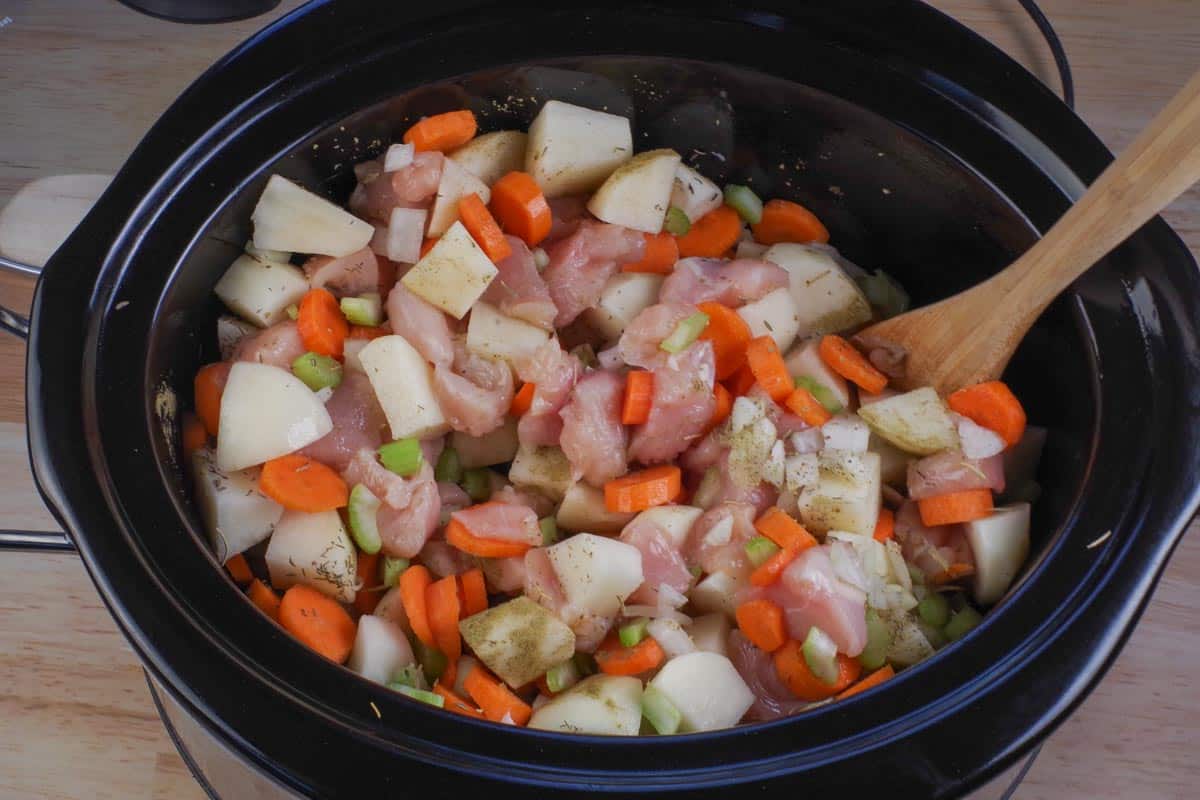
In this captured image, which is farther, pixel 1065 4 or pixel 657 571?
pixel 1065 4

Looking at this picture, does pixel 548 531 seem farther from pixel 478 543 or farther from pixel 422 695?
pixel 422 695

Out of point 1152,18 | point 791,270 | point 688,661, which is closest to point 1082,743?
point 688,661

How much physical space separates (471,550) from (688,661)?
313 millimetres

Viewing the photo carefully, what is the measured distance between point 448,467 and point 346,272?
0.30 meters

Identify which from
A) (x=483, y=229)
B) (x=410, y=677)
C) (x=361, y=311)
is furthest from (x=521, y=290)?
(x=410, y=677)

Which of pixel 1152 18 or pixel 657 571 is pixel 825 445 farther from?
pixel 1152 18

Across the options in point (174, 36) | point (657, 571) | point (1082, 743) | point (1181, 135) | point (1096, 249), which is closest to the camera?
point (1181, 135)

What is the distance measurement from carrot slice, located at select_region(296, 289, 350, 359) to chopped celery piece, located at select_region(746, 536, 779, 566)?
607mm

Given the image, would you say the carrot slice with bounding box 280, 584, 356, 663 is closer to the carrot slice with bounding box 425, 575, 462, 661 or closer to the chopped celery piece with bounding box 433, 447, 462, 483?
the carrot slice with bounding box 425, 575, 462, 661

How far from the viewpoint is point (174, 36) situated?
206 centimetres

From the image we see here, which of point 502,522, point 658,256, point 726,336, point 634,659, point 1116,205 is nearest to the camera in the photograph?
point 1116,205

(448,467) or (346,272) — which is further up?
(346,272)

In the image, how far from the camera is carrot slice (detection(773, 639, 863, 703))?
1.33 meters

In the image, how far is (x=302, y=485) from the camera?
4.54 feet
